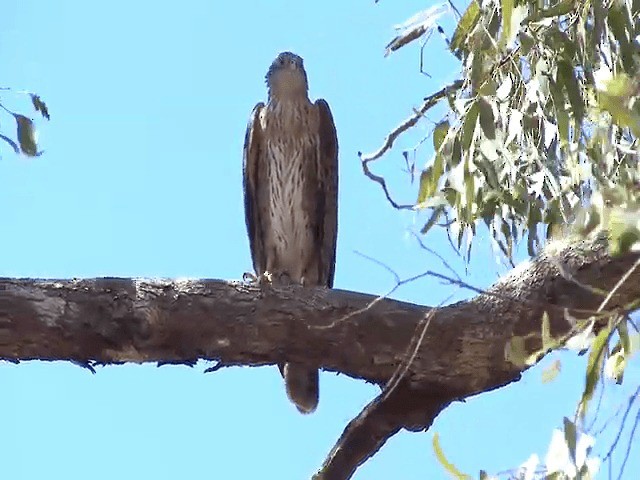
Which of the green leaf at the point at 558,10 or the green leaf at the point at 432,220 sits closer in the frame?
the green leaf at the point at 558,10

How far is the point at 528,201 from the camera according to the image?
240cm

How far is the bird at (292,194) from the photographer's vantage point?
413 cm

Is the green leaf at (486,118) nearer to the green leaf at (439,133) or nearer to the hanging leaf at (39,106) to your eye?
the green leaf at (439,133)

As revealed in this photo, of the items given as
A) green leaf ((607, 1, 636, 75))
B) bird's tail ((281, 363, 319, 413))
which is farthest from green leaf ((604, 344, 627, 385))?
bird's tail ((281, 363, 319, 413))

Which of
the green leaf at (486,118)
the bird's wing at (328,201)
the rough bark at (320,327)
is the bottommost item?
the rough bark at (320,327)

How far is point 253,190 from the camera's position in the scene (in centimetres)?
419

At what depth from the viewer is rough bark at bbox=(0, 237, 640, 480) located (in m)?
2.16

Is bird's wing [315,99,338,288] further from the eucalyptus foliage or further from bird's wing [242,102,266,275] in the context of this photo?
→ the eucalyptus foliage

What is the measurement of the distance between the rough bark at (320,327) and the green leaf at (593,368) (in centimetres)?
52

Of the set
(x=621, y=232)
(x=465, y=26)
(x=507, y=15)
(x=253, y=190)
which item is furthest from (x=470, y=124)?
(x=253, y=190)

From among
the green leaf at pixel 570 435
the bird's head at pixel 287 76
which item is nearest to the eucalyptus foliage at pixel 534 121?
the green leaf at pixel 570 435

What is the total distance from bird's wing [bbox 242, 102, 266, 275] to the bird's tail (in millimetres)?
998

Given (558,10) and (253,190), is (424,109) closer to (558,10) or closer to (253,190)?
(558,10)

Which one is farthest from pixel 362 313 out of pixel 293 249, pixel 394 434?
pixel 293 249
